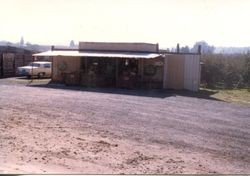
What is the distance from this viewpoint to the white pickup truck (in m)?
38.4

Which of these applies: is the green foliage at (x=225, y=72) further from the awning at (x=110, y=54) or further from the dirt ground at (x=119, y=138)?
the dirt ground at (x=119, y=138)

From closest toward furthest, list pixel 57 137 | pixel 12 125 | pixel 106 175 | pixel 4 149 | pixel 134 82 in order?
pixel 106 175 < pixel 4 149 < pixel 57 137 < pixel 12 125 < pixel 134 82

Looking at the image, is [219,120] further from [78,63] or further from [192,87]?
[78,63]

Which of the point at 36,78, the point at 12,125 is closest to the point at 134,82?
the point at 36,78

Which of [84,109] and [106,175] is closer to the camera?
[106,175]

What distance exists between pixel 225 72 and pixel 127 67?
33.2 ft

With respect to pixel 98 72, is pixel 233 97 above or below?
below

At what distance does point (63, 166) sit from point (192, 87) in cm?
2311

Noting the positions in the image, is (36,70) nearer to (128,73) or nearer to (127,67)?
(127,67)

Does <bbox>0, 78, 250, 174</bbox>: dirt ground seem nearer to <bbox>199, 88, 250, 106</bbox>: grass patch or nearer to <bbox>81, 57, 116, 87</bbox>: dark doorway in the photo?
<bbox>199, 88, 250, 106</bbox>: grass patch

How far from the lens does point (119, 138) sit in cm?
1252

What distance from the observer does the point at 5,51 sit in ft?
132

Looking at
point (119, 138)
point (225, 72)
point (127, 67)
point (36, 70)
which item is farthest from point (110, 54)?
point (119, 138)

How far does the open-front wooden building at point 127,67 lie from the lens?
31.5 metres
